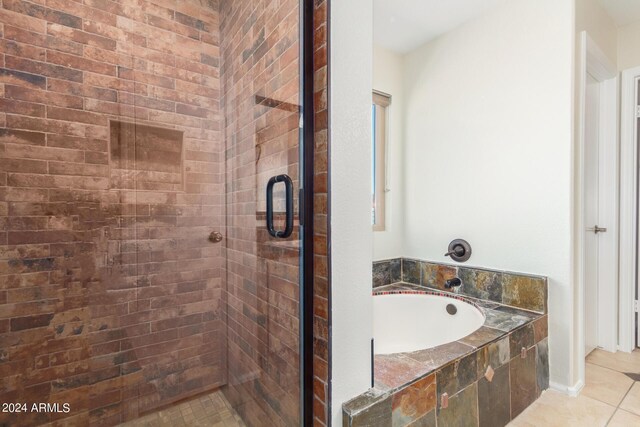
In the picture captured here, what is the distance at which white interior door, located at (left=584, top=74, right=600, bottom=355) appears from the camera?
7.75 feet

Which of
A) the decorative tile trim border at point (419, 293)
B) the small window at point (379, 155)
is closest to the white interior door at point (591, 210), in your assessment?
the decorative tile trim border at point (419, 293)

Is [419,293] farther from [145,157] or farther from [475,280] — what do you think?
[145,157]

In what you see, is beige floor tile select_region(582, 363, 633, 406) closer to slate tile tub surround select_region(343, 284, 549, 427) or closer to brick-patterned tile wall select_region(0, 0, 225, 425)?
slate tile tub surround select_region(343, 284, 549, 427)

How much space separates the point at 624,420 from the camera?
5.37 feet

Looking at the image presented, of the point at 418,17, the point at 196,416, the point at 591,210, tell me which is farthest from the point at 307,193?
the point at 591,210

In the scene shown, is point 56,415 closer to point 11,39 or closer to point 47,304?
point 47,304

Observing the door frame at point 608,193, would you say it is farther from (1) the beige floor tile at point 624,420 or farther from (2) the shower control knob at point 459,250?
(2) the shower control knob at point 459,250

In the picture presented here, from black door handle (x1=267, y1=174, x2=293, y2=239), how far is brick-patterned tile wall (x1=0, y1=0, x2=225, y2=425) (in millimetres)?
560

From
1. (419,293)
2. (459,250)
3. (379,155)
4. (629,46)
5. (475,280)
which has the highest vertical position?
(629,46)

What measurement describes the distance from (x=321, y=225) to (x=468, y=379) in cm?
92

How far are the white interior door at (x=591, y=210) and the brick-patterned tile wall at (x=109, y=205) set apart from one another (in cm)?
255

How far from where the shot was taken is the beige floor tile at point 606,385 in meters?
1.85

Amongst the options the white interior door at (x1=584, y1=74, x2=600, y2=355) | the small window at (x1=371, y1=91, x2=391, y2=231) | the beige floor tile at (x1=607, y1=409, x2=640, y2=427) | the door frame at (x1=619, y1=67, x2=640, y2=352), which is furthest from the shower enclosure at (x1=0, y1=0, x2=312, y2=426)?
the door frame at (x1=619, y1=67, x2=640, y2=352)

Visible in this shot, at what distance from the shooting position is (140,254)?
1.74 meters
